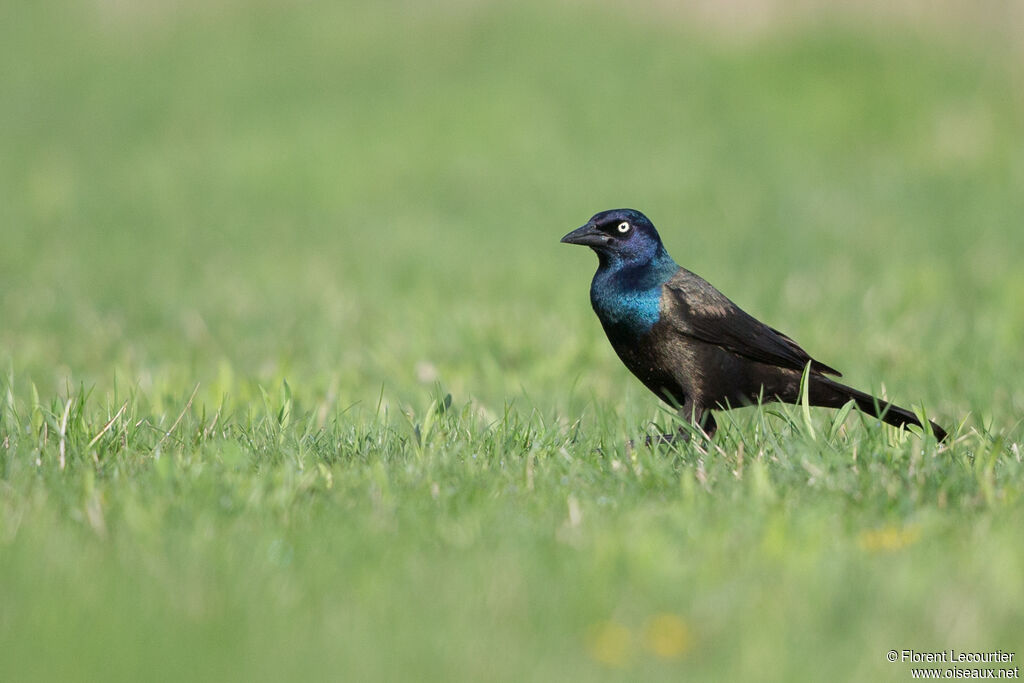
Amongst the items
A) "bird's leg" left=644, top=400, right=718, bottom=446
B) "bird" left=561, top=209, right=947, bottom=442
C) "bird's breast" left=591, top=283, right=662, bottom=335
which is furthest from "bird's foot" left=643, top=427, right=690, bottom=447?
"bird's breast" left=591, top=283, right=662, bottom=335

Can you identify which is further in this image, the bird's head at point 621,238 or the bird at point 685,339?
the bird's head at point 621,238

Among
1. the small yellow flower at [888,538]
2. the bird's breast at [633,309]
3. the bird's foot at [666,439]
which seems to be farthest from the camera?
the bird's breast at [633,309]

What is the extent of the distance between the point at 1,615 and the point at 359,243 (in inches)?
312

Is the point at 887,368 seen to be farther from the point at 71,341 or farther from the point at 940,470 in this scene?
the point at 71,341

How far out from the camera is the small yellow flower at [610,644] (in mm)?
2748

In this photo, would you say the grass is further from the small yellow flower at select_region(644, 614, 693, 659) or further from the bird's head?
the bird's head

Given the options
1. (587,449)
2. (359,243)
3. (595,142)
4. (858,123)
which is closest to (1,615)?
(587,449)

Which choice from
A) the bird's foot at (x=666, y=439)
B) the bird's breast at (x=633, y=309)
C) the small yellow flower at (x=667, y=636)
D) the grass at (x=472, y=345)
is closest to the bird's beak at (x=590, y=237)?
the bird's breast at (x=633, y=309)

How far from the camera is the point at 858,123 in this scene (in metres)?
14.1

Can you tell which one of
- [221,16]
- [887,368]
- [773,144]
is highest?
[221,16]

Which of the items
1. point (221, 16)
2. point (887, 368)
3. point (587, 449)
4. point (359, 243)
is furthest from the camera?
point (221, 16)

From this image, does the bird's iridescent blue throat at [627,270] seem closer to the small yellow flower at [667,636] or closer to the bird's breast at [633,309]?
the bird's breast at [633,309]

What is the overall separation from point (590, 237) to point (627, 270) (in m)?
0.22

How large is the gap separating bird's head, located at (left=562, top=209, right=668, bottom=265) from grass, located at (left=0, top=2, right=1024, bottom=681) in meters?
0.64
